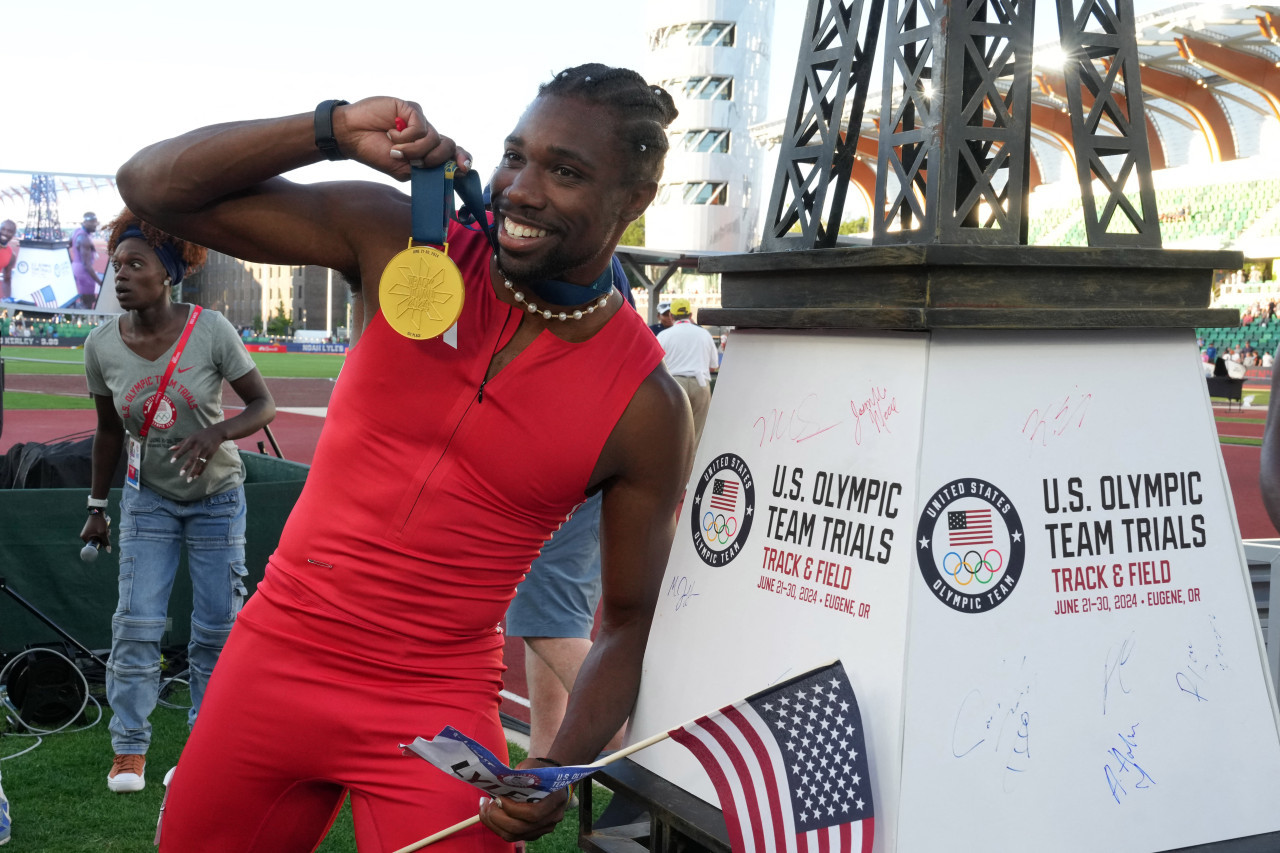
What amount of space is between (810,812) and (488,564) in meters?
0.72

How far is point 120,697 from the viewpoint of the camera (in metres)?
4.85

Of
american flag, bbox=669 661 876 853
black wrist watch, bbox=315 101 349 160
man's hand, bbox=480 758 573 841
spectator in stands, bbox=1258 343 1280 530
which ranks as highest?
spectator in stands, bbox=1258 343 1280 530

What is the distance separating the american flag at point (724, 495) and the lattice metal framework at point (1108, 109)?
0.80 metres

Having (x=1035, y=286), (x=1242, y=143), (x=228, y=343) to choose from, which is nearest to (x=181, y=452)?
(x=228, y=343)

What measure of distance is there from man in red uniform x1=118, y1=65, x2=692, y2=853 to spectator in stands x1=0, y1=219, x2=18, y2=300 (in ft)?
190

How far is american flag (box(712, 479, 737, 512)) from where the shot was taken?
232 cm

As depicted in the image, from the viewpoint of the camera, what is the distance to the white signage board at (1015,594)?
1.85 meters

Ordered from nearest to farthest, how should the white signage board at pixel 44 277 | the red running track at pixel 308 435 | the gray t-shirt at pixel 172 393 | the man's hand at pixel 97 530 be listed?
the gray t-shirt at pixel 172 393, the man's hand at pixel 97 530, the red running track at pixel 308 435, the white signage board at pixel 44 277

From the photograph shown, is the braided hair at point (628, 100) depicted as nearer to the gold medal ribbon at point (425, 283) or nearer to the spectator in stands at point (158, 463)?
the gold medal ribbon at point (425, 283)

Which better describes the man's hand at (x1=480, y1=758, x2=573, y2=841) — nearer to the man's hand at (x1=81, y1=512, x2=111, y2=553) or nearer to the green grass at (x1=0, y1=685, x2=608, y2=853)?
the green grass at (x1=0, y1=685, x2=608, y2=853)
